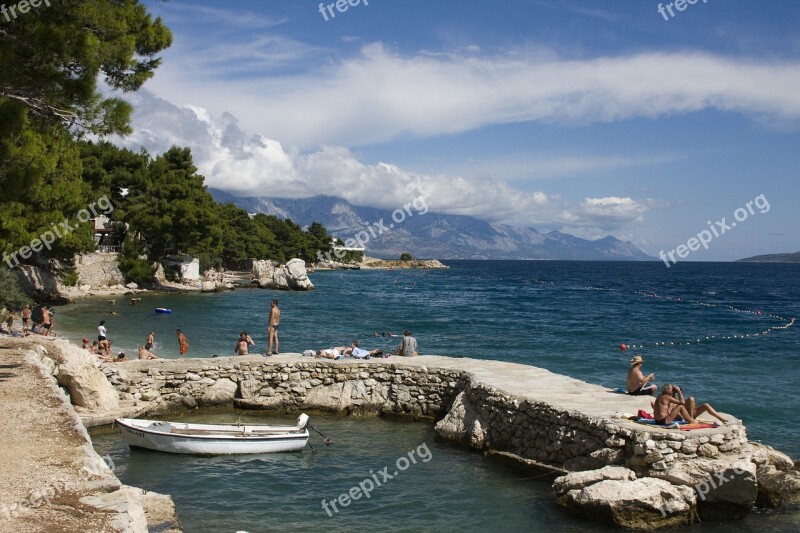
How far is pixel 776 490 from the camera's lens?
12070mm

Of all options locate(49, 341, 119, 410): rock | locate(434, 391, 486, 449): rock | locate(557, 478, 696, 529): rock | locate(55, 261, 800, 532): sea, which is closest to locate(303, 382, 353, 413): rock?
locate(55, 261, 800, 532): sea

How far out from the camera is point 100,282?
2365 inches

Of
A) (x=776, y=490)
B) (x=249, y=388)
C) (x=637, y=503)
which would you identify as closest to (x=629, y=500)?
(x=637, y=503)

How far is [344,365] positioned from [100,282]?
49004mm

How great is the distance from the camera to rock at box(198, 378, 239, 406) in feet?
60.0

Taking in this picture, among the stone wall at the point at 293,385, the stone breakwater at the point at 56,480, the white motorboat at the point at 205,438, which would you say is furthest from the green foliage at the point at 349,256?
the stone breakwater at the point at 56,480

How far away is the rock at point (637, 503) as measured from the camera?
10836 millimetres

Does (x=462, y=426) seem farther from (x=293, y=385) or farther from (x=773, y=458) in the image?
(x=773, y=458)

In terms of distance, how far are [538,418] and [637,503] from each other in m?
3.34

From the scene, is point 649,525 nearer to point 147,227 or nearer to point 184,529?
point 184,529

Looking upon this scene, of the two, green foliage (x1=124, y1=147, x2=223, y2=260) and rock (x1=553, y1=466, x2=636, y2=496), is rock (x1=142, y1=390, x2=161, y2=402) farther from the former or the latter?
green foliage (x1=124, y1=147, x2=223, y2=260)

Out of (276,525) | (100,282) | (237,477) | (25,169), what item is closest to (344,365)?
(237,477)

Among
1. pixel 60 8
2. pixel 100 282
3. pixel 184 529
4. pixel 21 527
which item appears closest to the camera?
pixel 21 527

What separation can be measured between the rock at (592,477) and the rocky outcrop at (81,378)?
11.5 m
